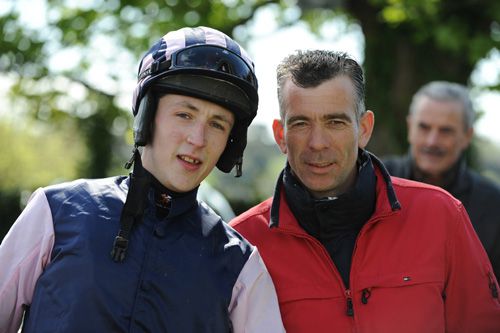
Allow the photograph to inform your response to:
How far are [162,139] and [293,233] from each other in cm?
76

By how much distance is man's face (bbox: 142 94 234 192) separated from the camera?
3.12m

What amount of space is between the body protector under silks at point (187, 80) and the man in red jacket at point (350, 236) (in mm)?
342

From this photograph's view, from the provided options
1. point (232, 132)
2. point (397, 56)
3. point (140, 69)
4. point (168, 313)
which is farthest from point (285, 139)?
point (397, 56)

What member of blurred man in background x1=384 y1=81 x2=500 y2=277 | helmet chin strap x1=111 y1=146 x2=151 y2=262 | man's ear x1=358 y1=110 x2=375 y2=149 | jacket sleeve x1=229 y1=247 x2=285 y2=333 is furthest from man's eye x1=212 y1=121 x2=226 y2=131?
blurred man in background x1=384 y1=81 x2=500 y2=277

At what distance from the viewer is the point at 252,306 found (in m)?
3.10

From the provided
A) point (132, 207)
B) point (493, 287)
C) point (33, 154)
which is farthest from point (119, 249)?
point (33, 154)

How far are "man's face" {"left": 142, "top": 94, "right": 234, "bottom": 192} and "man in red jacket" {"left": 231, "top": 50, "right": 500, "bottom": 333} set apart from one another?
20.3 inches

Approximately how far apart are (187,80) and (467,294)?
1.55 meters

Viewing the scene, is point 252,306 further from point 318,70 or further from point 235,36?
point 235,36

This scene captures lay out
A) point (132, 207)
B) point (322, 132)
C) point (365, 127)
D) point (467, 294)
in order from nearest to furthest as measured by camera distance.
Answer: point (132, 207) → point (467, 294) → point (322, 132) → point (365, 127)

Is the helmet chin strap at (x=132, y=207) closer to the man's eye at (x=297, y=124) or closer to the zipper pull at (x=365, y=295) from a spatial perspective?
the man's eye at (x=297, y=124)

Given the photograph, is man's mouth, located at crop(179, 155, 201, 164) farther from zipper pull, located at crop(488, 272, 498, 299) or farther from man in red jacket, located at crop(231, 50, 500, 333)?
zipper pull, located at crop(488, 272, 498, 299)

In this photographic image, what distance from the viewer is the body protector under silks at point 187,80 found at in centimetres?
312

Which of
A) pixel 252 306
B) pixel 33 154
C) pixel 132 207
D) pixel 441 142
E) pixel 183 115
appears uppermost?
pixel 441 142
